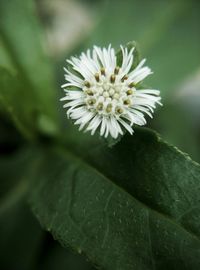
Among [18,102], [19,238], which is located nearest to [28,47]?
[18,102]

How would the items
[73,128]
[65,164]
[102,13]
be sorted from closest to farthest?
[65,164], [73,128], [102,13]


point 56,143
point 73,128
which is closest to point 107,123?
point 56,143

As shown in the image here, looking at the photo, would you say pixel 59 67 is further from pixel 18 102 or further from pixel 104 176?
pixel 104 176

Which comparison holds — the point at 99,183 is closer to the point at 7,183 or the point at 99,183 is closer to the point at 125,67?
the point at 125,67

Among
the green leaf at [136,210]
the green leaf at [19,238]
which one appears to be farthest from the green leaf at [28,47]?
the green leaf at [136,210]

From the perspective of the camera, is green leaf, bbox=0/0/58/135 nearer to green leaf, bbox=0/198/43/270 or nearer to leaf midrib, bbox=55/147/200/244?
leaf midrib, bbox=55/147/200/244

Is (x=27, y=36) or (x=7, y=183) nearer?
(x=27, y=36)

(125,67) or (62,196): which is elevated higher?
(125,67)

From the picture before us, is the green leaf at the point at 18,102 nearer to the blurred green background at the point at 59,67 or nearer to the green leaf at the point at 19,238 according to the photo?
the blurred green background at the point at 59,67

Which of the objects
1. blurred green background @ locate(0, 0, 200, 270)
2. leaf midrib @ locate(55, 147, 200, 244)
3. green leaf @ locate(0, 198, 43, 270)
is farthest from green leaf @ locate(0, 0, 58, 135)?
green leaf @ locate(0, 198, 43, 270)
